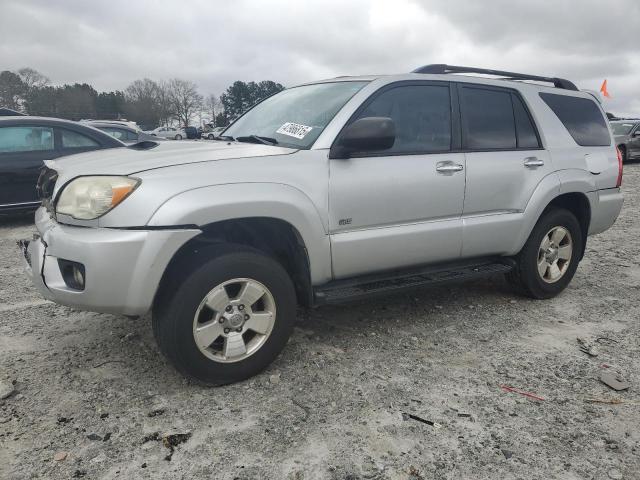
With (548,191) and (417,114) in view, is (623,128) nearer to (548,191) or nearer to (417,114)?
(548,191)

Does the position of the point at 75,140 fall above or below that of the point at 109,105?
below

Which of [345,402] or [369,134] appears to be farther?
[369,134]

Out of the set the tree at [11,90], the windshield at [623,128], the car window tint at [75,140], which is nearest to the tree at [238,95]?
the tree at [11,90]

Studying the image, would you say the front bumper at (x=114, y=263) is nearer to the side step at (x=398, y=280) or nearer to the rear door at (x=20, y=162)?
the side step at (x=398, y=280)

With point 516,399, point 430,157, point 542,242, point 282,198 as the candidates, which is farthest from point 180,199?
point 542,242

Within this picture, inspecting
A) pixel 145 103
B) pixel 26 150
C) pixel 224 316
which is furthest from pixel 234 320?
pixel 145 103

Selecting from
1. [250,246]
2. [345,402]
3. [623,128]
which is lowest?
[345,402]

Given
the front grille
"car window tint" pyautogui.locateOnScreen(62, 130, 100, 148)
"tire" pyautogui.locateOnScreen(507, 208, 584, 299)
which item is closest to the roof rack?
"tire" pyautogui.locateOnScreen(507, 208, 584, 299)

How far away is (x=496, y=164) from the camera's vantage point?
3.71 metres

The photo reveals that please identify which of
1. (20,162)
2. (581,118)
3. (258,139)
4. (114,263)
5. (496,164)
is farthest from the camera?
(20,162)

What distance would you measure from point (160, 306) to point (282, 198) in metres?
0.85

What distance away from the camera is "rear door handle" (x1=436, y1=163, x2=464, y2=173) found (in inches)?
133

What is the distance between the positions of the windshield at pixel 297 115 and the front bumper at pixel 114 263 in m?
1.03

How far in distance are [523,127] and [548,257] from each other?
1.11 metres
